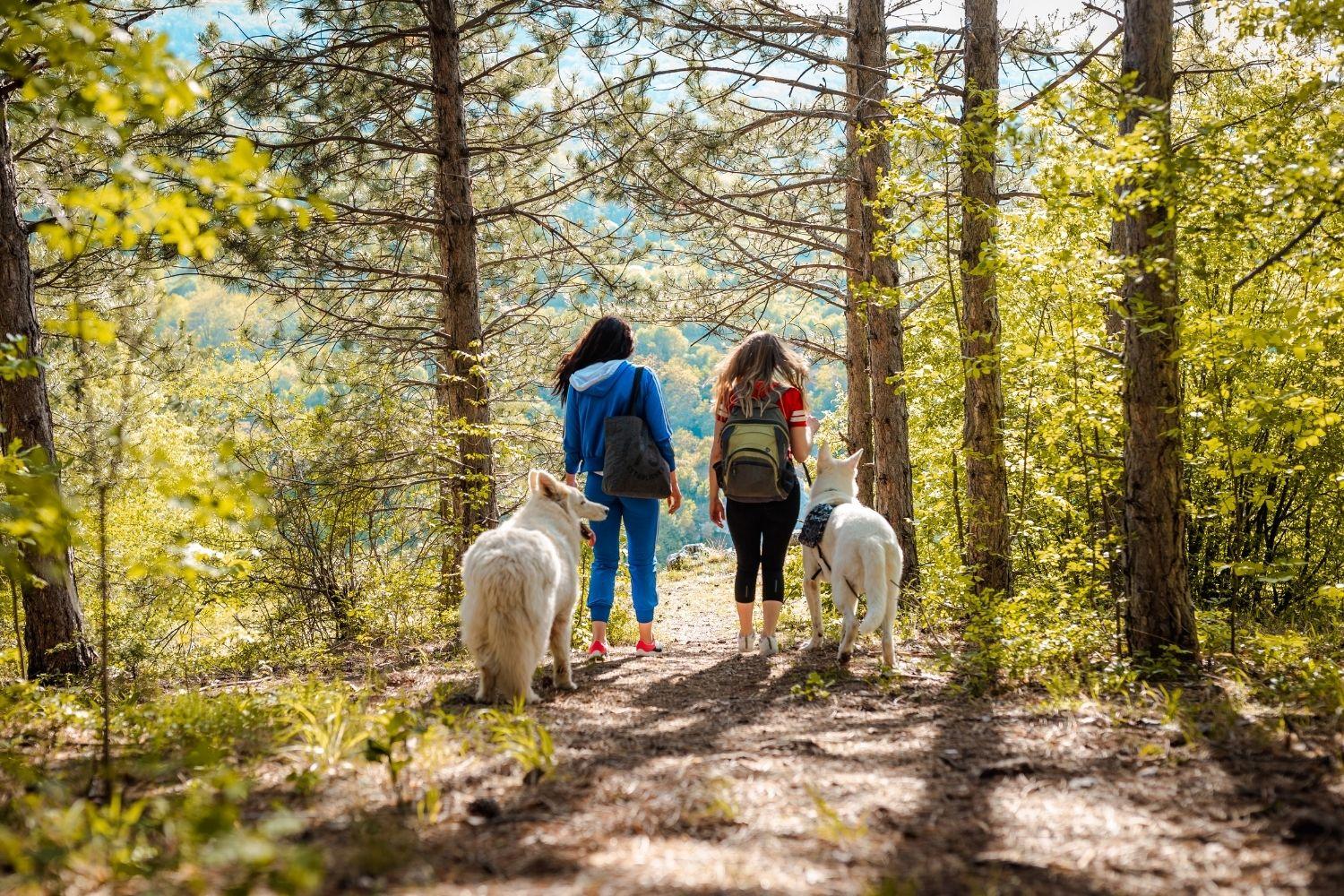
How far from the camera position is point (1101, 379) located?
5242 mm

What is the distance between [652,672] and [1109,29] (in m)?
7.91

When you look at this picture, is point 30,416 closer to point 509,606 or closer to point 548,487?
point 548,487

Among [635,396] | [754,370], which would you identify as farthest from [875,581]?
[635,396]

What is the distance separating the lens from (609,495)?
6164mm

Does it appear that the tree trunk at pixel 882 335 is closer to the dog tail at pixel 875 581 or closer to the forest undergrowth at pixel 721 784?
the dog tail at pixel 875 581

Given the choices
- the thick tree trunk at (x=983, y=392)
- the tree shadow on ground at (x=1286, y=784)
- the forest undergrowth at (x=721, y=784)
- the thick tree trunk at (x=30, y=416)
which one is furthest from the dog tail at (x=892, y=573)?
the thick tree trunk at (x=30, y=416)

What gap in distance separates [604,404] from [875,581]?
2.27 m

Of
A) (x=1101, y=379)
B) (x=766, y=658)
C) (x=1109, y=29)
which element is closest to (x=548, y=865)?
(x=766, y=658)

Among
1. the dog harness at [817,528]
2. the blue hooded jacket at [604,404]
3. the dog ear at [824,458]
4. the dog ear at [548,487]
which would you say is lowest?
the dog harness at [817,528]

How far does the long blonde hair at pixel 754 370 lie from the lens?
237 inches

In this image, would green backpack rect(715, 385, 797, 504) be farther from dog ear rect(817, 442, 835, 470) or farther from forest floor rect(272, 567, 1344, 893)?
forest floor rect(272, 567, 1344, 893)

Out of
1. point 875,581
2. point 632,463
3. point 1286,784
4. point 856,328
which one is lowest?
point 1286,784

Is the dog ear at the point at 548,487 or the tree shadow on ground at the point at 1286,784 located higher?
the dog ear at the point at 548,487

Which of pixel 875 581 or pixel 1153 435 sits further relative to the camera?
pixel 875 581
